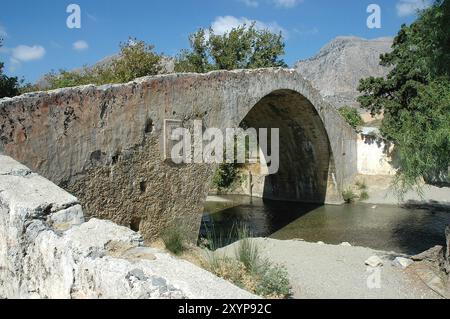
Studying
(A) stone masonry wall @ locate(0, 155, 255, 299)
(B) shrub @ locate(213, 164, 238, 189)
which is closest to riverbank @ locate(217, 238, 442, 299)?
(A) stone masonry wall @ locate(0, 155, 255, 299)

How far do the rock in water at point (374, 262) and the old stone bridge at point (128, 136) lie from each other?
3.56m

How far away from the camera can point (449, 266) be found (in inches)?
289

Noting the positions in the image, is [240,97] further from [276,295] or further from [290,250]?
[276,295]

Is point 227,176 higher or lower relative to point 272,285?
higher

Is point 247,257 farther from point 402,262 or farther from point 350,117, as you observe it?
point 350,117

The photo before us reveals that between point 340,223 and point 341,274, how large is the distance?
6.99 m

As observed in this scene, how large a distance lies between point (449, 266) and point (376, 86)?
12987 millimetres

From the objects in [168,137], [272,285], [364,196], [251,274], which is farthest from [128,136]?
[364,196]

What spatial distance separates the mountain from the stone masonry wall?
2204 inches

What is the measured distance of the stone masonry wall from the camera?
256cm

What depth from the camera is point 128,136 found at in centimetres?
738

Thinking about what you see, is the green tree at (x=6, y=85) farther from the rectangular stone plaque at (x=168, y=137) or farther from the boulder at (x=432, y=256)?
the boulder at (x=432, y=256)

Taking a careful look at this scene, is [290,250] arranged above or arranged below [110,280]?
below
